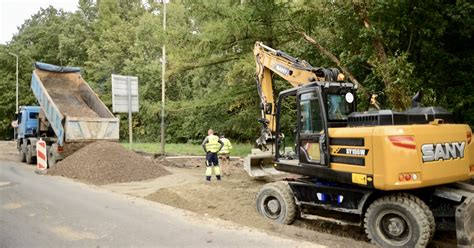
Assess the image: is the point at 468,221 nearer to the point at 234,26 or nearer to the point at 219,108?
the point at 234,26

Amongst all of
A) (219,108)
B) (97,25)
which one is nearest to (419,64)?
(219,108)

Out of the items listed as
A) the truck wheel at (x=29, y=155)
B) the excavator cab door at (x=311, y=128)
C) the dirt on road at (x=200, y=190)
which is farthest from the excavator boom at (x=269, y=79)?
the truck wheel at (x=29, y=155)

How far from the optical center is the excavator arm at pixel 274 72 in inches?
334

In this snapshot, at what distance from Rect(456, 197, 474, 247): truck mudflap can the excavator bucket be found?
518cm

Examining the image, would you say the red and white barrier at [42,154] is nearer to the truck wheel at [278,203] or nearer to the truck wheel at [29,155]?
the truck wheel at [29,155]

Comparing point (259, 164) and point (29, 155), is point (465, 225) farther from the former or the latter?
point (29, 155)

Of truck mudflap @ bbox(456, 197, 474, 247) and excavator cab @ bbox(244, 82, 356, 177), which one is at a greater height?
excavator cab @ bbox(244, 82, 356, 177)

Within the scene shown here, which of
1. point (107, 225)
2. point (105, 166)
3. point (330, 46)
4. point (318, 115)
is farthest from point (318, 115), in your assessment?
point (330, 46)

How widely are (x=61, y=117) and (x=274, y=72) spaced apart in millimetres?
7950

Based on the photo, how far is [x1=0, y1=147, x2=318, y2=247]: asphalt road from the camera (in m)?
5.70

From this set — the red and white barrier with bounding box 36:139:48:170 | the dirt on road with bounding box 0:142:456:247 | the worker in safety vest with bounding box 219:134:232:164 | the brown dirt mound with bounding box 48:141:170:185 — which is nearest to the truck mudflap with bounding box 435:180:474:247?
the dirt on road with bounding box 0:142:456:247

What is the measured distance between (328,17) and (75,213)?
997 cm

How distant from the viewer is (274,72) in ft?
33.5

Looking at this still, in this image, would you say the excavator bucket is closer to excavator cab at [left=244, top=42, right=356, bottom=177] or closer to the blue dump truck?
excavator cab at [left=244, top=42, right=356, bottom=177]
